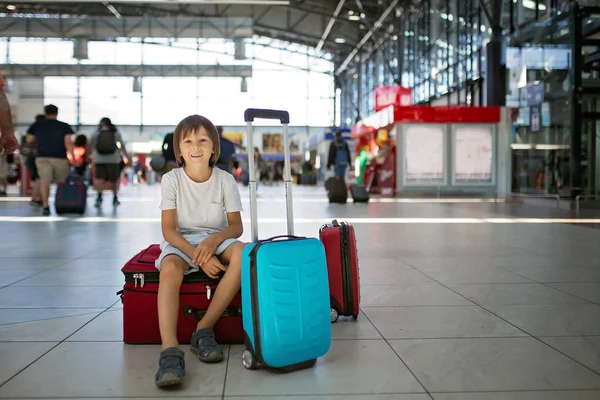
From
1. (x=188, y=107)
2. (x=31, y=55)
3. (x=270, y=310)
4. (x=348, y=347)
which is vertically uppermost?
(x=31, y=55)

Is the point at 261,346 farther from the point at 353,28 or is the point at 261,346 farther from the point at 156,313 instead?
the point at 353,28

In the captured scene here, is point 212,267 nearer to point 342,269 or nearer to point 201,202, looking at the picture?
point 201,202

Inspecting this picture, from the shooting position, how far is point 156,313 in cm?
279

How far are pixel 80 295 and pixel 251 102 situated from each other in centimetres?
3985

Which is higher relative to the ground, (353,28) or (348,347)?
(353,28)

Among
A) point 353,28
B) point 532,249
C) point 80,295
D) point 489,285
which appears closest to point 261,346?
point 80,295

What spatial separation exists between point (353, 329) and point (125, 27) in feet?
75.6

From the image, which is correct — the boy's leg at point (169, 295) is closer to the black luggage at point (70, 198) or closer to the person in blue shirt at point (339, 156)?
the black luggage at point (70, 198)

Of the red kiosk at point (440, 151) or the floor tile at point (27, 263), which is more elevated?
the red kiosk at point (440, 151)

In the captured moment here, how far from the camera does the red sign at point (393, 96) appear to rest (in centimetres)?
2258

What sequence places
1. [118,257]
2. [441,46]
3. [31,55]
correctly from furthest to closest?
1. [31,55]
2. [441,46]
3. [118,257]

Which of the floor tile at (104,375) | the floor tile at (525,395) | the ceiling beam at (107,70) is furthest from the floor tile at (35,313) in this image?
the ceiling beam at (107,70)

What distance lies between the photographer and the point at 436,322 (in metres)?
3.22

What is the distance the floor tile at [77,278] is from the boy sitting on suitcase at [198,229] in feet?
5.26
